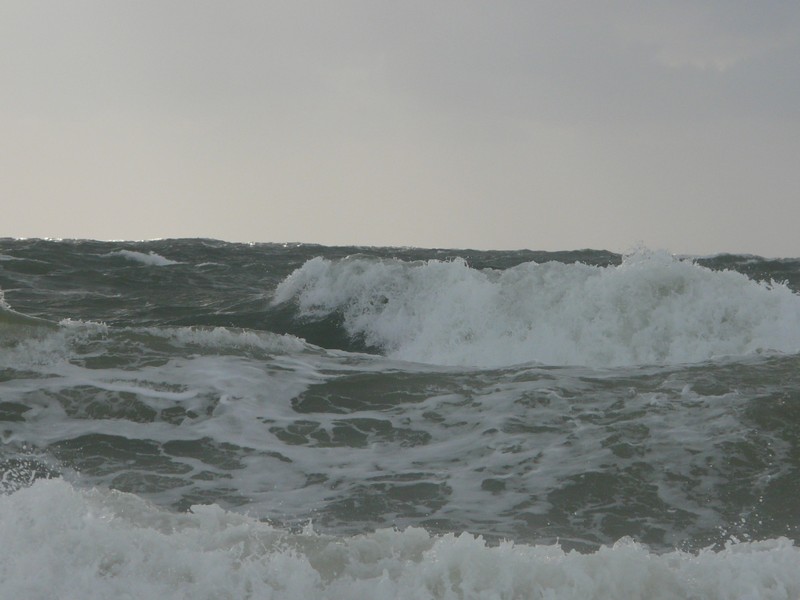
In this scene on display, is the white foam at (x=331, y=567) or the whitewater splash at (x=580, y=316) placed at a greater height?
the whitewater splash at (x=580, y=316)

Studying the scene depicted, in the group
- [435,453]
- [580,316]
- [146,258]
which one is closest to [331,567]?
[435,453]

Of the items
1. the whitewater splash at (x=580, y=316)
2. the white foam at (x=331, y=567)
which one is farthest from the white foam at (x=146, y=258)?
the white foam at (x=331, y=567)

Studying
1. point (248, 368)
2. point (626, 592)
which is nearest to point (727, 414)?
point (626, 592)

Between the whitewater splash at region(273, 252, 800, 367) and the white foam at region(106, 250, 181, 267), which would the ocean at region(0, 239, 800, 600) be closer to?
the whitewater splash at region(273, 252, 800, 367)

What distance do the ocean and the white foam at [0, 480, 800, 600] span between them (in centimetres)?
1

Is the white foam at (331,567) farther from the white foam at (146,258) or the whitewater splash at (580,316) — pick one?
the white foam at (146,258)

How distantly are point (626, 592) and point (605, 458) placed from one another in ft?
7.90

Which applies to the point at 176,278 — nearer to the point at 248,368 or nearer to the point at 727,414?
the point at 248,368

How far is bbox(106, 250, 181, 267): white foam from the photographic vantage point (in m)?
21.8

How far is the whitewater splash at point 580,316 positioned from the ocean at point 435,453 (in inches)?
1.6

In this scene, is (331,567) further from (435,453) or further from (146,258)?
(146,258)

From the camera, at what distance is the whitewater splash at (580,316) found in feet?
40.3

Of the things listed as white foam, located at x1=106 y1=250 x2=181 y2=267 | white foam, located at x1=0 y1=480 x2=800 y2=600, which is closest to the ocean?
white foam, located at x1=0 y1=480 x2=800 y2=600

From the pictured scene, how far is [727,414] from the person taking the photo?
23.6ft
